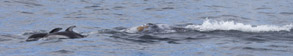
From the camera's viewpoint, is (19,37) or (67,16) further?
(67,16)

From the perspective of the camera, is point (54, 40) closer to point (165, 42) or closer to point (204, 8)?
point (165, 42)

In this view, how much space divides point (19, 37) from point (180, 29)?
412cm

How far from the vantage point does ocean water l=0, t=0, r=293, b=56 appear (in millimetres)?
11031

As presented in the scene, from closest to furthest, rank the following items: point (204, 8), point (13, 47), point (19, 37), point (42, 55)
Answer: point (42, 55)
point (13, 47)
point (19, 37)
point (204, 8)

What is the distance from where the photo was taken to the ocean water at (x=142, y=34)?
11031mm

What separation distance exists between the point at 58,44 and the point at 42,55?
1356 millimetres

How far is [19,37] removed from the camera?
13438 millimetres

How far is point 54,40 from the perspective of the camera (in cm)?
1226

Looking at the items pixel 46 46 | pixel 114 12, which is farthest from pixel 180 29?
pixel 114 12

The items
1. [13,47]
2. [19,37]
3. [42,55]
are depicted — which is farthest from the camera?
[19,37]

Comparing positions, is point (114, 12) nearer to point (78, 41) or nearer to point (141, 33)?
point (141, 33)

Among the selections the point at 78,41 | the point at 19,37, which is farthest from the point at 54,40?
the point at 19,37

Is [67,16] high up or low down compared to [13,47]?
down

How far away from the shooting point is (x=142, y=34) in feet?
45.3
